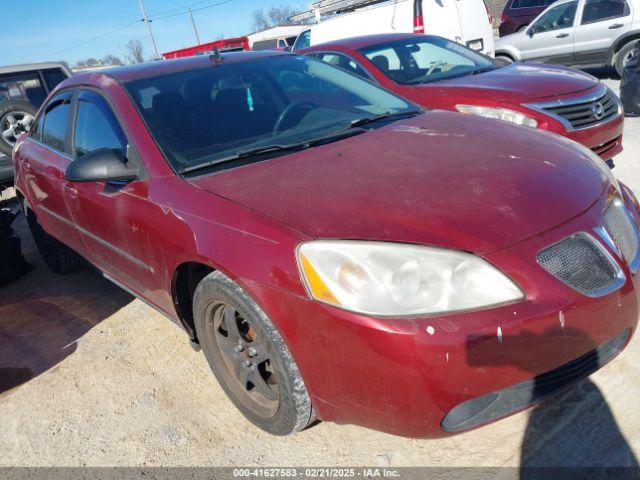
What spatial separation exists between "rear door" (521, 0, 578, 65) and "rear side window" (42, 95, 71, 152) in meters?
9.30

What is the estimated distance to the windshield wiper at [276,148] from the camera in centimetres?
Result: 237

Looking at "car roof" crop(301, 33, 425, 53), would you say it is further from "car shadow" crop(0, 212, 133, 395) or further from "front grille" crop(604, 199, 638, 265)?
"front grille" crop(604, 199, 638, 265)

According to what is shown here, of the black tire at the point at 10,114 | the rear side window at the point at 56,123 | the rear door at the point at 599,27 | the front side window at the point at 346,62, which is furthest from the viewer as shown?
the rear door at the point at 599,27

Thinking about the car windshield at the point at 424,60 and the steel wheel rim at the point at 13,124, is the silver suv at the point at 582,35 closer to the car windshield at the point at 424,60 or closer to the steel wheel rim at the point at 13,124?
the car windshield at the point at 424,60

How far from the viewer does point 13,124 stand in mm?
5766

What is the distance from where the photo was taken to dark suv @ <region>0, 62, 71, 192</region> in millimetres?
5754

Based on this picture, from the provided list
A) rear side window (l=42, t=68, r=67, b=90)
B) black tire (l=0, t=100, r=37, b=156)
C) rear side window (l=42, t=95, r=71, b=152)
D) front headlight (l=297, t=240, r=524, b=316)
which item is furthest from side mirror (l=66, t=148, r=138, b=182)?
rear side window (l=42, t=68, r=67, b=90)

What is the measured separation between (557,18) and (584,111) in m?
6.80

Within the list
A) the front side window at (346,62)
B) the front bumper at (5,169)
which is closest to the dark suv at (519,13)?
the front side window at (346,62)

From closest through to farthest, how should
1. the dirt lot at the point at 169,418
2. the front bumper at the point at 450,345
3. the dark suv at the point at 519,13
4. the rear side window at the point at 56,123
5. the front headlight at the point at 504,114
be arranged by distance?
the front bumper at the point at 450,345
the dirt lot at the point at 169,418
the rear side window at the point at 56,123
the front headlight at the point at 504,114
the dark suv at the point at 519,13

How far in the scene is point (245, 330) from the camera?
2.23m

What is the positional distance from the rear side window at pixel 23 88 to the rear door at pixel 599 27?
9062 millimetres

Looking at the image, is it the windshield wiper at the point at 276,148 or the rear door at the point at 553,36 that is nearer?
the windshield wiper at the point at 276,148

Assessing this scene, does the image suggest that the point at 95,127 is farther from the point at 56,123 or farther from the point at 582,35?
the point at 582,35
